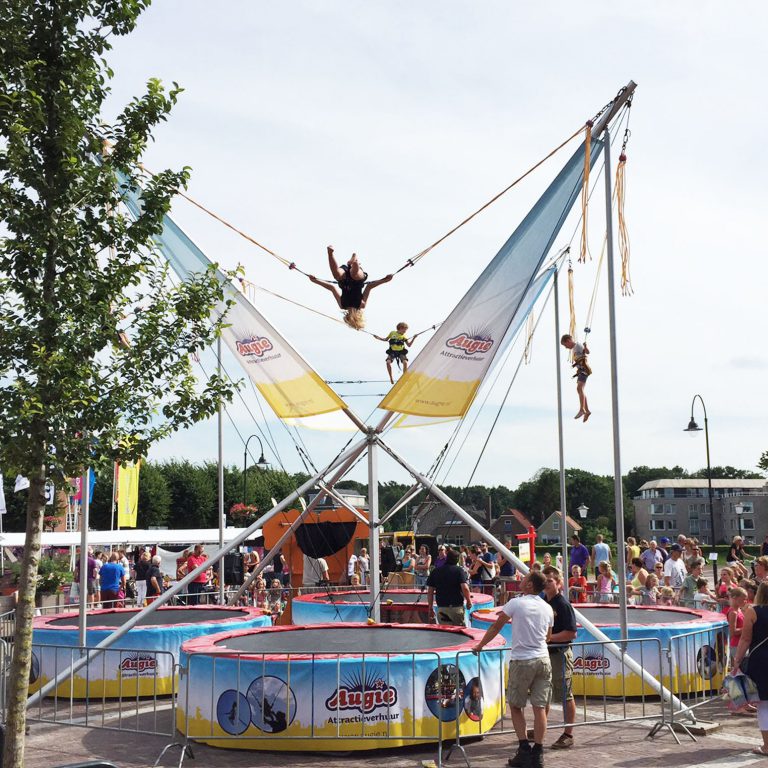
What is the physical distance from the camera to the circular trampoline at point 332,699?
364 inches

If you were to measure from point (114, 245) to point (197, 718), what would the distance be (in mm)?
5094

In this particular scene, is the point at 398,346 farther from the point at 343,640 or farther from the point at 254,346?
the point at 343,640

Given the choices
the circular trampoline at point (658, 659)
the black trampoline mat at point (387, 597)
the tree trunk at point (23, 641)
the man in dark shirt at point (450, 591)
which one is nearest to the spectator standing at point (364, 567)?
the black trampoline mat at point (387, 597)

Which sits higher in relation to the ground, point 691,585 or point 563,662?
point 691,585

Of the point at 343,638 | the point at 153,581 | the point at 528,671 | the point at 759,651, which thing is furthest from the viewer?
the point at 153,581

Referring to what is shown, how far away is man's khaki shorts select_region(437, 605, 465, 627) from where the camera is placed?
12.9 metres

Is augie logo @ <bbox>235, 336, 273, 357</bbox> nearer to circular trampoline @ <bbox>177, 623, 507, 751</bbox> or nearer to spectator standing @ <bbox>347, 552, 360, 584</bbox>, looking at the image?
circular trampoline @ <bbox>177, 623, 507, 751</bbox>

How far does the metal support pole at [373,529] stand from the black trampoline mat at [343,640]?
1412mm

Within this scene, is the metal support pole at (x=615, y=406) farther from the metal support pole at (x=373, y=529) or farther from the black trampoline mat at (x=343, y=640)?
the metal support pole at (x=373, y=529)

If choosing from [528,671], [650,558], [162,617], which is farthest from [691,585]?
[162,617]

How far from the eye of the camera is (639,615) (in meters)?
15.2

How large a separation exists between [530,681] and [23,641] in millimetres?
4504

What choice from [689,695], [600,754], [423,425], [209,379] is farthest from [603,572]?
[209,379]

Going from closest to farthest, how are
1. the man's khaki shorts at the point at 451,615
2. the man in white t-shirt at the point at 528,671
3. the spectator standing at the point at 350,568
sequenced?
the man in white t-shirt at the point at 528,671 < the man's khaki shorts at the point at 451,615 < the spectator standing at the point at 350,568
